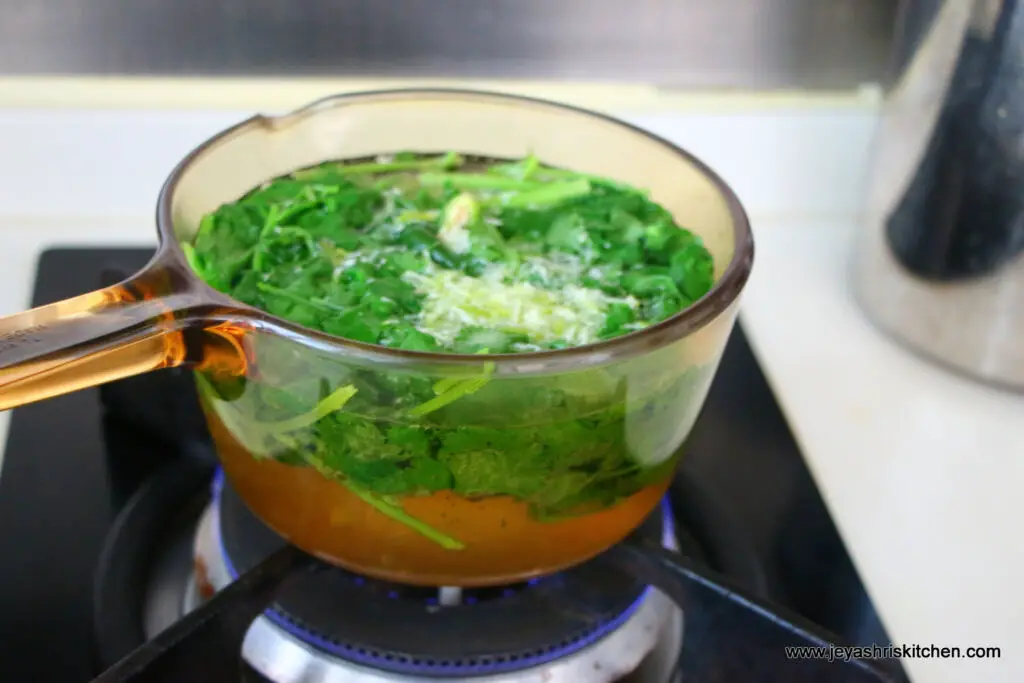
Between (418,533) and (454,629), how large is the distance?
71mm

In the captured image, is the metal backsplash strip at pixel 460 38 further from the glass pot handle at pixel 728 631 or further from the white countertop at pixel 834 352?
the glass pot handle at pixel 728 631

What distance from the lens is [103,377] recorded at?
1.14 ft

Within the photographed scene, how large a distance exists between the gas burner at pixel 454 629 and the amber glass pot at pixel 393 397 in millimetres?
32

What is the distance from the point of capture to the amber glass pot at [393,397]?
347 mm

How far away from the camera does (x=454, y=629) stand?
1.49 feet

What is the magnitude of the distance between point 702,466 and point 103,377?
14.6 inches

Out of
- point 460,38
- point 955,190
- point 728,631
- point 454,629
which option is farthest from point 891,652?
point 460,38

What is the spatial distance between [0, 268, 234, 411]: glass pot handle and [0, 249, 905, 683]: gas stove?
131 mm

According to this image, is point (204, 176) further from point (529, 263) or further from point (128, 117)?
point (128, 117)

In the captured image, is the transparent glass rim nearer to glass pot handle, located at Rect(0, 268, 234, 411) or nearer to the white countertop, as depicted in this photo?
glass pot handle, located at Rect(0, 268, 234, 411)

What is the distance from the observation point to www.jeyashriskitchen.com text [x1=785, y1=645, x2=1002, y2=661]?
1.40 feet

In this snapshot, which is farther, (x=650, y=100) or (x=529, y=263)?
(x=650, y=100)

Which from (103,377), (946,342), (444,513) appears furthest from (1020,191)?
(103,377)

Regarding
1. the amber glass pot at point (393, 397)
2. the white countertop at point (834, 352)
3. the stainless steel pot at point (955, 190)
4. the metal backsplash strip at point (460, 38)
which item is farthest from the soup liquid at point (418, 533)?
the metal backsplash strip at point (460, 38)
